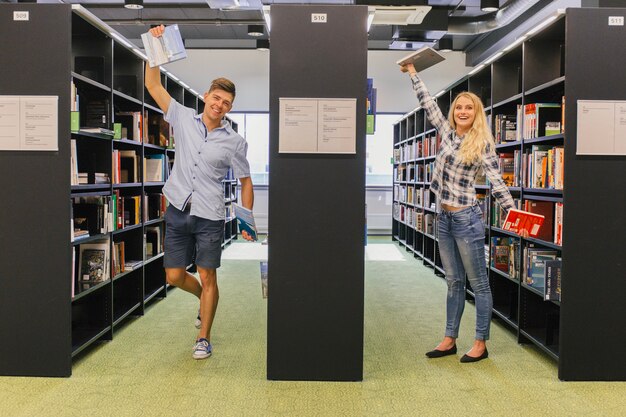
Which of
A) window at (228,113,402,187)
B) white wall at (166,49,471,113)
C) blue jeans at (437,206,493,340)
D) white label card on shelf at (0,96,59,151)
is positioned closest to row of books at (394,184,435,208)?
window at (228,113,402,187)

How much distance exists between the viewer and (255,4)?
7453mm

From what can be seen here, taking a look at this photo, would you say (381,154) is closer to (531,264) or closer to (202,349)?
(531,264)

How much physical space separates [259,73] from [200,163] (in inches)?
339

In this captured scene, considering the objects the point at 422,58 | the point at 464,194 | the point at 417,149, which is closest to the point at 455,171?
the point at 464,194

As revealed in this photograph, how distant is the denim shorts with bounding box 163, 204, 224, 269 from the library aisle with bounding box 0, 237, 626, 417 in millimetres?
620

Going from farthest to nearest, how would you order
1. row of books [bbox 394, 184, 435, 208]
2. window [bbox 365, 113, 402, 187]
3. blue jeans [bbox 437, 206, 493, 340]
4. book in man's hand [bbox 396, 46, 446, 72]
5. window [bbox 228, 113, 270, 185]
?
1. window [bbox 365, 113, 402, 187]
2. window [bbox 228, 113, 270, 185]
3. row of books [bbox 394, 184, 435, 208]
4. blue jeans [bbox 437, 206, 493, 340]
5. book in man's hand [bbox 396, 46, 446, 72]

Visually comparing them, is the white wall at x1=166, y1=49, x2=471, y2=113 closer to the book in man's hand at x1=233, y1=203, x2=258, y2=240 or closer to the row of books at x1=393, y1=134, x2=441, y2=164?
the row of books at x1=393, y1=134, x2=441, y2=164

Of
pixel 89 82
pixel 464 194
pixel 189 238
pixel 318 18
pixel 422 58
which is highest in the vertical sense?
pixel 318 18

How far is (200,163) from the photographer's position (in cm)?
348

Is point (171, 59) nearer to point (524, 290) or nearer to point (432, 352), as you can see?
point (432, 352)

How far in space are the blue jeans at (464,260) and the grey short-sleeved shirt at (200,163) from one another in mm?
1370

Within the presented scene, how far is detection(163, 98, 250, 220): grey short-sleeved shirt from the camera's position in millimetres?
3477

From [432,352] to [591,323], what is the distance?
97cm

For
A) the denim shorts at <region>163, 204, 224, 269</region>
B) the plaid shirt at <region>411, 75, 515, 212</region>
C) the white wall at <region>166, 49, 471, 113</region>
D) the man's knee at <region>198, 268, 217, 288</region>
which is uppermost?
the white wall at <region>166, 49, 471, 113</region>
